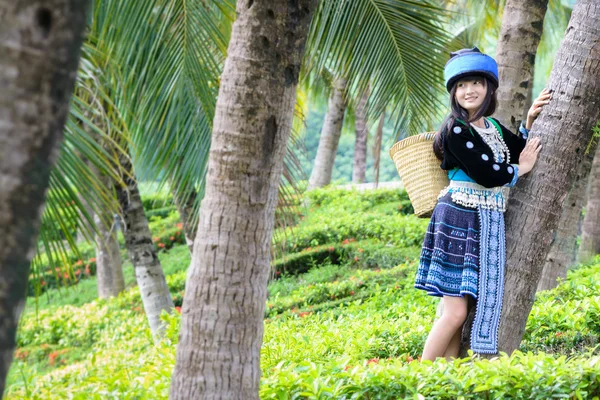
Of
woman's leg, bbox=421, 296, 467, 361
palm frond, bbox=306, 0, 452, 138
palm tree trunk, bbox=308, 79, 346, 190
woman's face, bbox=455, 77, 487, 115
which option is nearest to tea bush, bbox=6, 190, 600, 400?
woman's leg, bbox=421, 296, 467, 361

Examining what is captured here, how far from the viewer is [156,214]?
18969 millimetres

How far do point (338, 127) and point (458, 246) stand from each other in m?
11.4

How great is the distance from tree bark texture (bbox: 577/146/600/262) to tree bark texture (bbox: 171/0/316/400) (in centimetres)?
694

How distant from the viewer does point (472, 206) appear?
12.0 feet

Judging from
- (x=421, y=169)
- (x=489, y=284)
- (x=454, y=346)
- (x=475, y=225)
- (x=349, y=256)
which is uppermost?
(x=421, y=169)

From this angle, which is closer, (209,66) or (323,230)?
(209,66)

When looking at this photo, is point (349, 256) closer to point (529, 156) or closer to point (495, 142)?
point (495, 142)

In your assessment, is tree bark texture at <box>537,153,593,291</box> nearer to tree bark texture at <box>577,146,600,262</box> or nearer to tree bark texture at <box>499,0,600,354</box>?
tree bark texture at <box>577,146,600,262</box>

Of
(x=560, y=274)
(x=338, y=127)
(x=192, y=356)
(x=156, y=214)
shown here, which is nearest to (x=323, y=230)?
(x=338, y=127)

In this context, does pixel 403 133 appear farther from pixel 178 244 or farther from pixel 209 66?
pixel 178 244

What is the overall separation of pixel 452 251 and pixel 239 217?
153 cm

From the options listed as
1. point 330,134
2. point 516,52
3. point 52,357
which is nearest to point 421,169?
point 516,52

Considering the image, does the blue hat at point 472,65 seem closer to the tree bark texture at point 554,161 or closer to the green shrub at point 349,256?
the tree bark texture at point 554,161

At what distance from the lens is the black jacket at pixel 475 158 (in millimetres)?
3520
